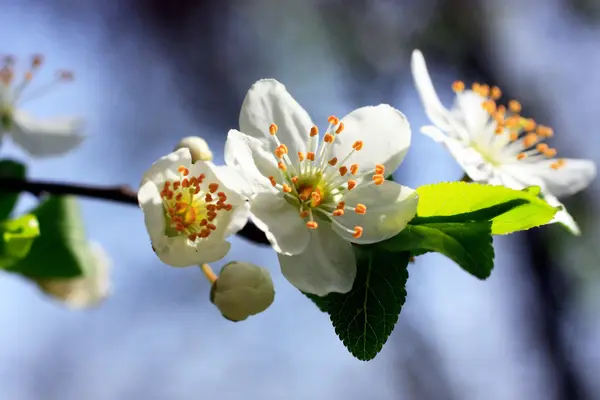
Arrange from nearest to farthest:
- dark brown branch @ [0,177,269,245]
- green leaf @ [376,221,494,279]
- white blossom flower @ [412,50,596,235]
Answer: green leaf @ [376,221,494,279]
dark brown branch @ [0,177,269,245]
white blossom flower @ [412,50,596,235]

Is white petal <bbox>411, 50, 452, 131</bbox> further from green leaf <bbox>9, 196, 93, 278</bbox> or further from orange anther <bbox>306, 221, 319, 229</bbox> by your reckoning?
green leaf <bbox>9, 196, 93, 278</bbox>

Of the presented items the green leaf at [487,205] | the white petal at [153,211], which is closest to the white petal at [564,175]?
the green leaf at [487,205]

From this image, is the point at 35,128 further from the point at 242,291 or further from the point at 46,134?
the point at 242,291

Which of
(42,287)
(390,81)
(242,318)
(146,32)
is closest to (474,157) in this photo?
(242,318)

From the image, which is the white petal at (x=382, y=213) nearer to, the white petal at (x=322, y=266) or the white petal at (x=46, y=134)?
the white petal at (x=322, y=266)

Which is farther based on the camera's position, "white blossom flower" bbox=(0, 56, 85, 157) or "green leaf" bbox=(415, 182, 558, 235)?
"white blossom flower" bbox=(0, 56, 85, 157)

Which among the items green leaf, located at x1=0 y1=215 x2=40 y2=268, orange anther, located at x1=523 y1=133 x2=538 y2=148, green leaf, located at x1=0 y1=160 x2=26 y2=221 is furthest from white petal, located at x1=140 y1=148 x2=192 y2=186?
orange anther, located at x1=523 y1=133 x2=538 y2=148
